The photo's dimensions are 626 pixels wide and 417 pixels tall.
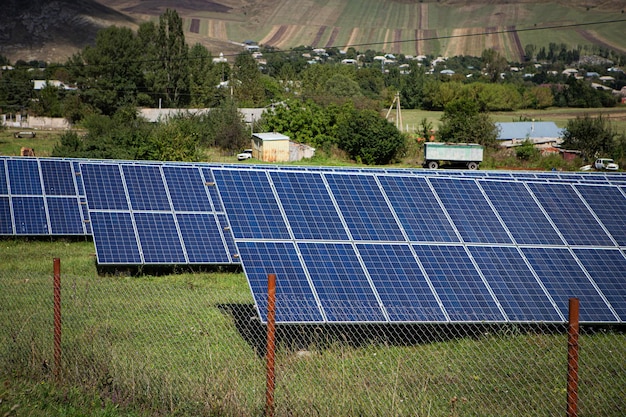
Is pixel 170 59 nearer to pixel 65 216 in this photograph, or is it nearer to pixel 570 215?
pixel 65 216

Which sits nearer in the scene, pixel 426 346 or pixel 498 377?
pixel 498 377

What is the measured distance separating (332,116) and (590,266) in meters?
54.9

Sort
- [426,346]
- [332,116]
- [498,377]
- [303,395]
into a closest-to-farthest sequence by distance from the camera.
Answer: [303,395], [498,377], [426,346], [332,116]

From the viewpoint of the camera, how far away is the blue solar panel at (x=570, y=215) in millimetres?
15148

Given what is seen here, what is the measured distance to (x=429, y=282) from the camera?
1321cm

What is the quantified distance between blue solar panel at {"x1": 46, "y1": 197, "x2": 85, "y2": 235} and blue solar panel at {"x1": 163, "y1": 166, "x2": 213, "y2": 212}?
11.9ft

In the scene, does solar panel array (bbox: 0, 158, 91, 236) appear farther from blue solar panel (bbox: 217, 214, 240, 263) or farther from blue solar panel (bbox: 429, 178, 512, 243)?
blue solar panel (bbox: 429, 178, 512, 243)

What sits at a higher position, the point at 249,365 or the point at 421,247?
the point at 421,247

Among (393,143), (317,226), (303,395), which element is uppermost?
(317,226)

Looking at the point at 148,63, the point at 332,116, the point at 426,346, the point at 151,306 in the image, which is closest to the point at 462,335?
the point at 426,346

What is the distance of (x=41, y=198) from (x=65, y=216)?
1.18 m

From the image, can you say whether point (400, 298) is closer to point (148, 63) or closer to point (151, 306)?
point (151, 306)

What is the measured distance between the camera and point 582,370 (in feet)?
41.8

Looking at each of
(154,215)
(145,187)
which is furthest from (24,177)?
(154,215)
